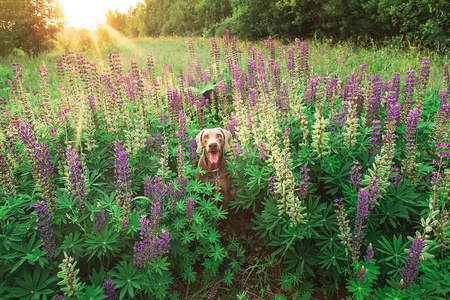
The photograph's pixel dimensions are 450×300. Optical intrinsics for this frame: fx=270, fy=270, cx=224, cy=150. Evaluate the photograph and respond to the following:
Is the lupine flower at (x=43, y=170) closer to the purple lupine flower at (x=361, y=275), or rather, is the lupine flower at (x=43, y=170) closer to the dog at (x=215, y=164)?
the dog at (x=215, y=164)

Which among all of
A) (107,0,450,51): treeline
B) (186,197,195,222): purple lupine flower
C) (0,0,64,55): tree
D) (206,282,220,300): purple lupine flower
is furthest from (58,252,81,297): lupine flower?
(0,0,64,55): tree

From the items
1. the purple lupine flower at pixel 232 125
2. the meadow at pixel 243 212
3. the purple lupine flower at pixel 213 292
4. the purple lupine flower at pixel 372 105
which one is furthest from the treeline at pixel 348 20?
the purple lupine flower at pixel 213 292

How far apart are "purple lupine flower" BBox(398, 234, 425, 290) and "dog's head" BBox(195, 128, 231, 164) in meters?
1.86

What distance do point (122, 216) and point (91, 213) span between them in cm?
24

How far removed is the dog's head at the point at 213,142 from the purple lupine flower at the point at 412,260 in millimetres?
1862

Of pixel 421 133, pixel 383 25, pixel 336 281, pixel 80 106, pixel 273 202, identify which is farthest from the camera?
pixel 383 25

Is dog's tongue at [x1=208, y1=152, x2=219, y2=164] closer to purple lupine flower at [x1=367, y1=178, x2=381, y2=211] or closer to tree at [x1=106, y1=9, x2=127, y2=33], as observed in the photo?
purple lupine flower at [x1=367, y1=178, x2=381, y2=211]

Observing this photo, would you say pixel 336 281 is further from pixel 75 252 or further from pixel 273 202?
pixel 75 252

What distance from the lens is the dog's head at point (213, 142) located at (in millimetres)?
2924

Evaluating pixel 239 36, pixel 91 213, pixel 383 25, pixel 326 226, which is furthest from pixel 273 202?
pixel 239 36

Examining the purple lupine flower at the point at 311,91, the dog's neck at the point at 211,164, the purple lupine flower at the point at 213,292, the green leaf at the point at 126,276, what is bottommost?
the purple lupine flower at the point at 213,292

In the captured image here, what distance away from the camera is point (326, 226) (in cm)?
242

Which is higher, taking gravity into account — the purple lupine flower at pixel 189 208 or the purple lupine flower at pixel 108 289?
the purple lupine flower at pixel 189 208

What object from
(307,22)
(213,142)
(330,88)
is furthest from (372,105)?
(307,22)
